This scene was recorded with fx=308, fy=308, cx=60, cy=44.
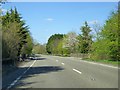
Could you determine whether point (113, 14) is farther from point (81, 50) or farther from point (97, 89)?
point (81, 50)

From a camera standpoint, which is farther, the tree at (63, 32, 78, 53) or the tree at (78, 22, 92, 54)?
the tree at (63, 32, 78, 53)

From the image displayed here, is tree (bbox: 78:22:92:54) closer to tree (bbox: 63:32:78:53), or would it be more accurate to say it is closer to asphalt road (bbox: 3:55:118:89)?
tree (bbox: 63:32:78:53)

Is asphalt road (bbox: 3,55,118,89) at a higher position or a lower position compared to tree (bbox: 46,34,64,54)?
lower

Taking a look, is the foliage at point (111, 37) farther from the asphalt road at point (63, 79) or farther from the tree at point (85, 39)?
the tree at point (85, 39)

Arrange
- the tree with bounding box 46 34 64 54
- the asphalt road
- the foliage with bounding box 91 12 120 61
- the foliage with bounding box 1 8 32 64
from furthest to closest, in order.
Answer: the tree with bounding box 46 34 64 54
the foliage with bounding box 91 12 120 61
the foliage with bounding box 1 8 32 64
the asphalt road

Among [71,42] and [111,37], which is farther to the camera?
[71,42]

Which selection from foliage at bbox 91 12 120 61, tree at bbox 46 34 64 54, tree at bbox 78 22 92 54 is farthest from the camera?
tree at bbox 46 34 64 54

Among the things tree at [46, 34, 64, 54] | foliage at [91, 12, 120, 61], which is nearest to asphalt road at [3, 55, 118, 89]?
foliage at [91, 12, 120, 61]

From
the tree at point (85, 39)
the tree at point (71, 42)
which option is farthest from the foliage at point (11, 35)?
the tree at point (71, 42)

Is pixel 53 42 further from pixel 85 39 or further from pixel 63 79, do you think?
pixel 63 79

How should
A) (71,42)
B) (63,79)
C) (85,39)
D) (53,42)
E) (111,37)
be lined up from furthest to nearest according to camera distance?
1. (53,42)
2. (71,42)
3. (85,39)
4. (111,37)
5. (63,79)

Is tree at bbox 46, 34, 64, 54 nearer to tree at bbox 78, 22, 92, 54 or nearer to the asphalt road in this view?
tree at bbox 78, 22, 92, 54

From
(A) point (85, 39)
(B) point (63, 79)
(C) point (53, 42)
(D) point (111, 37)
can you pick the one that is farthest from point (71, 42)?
(B) point (63, 79)

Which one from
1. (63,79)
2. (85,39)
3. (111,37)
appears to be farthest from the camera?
(85,39)
